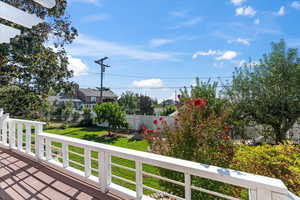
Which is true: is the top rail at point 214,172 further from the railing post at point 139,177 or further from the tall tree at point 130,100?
the tall tree at point 130,100

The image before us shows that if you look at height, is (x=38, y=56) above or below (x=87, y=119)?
above

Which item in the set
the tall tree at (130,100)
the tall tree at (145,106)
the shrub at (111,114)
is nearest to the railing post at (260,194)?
the shrub at (111,114)

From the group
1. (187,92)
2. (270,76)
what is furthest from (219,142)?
(270,76)

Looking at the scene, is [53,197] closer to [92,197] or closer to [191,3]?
[92,197]

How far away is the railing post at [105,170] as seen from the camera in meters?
2.68

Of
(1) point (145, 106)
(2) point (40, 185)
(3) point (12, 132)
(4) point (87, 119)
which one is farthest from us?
(1) point (145, 106)

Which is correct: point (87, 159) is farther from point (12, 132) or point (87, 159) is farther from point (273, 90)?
point (273, 90)

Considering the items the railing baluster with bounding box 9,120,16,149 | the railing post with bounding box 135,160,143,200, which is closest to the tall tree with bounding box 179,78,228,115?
the railing post with bounding box 135,160,143,200

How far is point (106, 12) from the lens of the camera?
21.3ft

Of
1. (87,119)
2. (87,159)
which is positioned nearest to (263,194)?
(87,159)

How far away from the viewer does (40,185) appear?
2.96 meters

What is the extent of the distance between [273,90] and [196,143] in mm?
4984

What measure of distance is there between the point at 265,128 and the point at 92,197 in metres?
6.82

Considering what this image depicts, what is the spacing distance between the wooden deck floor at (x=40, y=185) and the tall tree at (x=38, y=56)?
3663 mm
